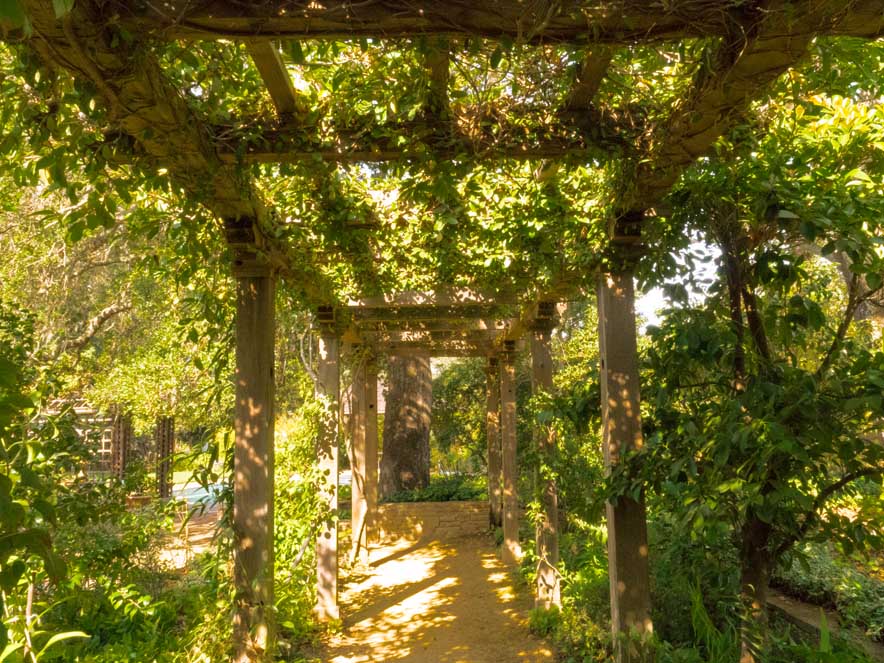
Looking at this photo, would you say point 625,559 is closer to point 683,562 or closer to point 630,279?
point 683,562

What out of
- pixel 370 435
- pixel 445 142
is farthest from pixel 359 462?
pixel 445 142

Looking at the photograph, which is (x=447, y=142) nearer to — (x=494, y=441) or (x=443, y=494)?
(x=494, y=441)

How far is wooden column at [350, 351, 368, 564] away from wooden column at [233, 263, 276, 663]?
4.78 meters

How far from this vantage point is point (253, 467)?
3.97 meters

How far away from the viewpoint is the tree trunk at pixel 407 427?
14047mm

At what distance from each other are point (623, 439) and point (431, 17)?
240 centimetres

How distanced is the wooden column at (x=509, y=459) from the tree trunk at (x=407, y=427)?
16.6 ft

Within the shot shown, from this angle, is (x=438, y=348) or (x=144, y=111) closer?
(x=144, y=111)

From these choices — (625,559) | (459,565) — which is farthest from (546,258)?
(459,565)

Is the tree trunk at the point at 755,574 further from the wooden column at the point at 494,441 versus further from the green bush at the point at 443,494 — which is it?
the green bush at the point at 443,494

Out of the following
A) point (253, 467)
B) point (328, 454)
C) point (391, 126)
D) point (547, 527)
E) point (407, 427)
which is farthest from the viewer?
point (407, 427)

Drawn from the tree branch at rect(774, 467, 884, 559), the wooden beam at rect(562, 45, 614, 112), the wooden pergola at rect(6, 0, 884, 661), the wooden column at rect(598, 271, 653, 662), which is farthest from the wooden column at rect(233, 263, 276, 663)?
the tree branch at rect(774, 467, 884, 559)

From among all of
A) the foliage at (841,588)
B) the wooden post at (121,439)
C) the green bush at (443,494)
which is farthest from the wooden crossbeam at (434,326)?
the wooden post at (121,439)

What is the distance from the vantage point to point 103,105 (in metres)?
2.38
